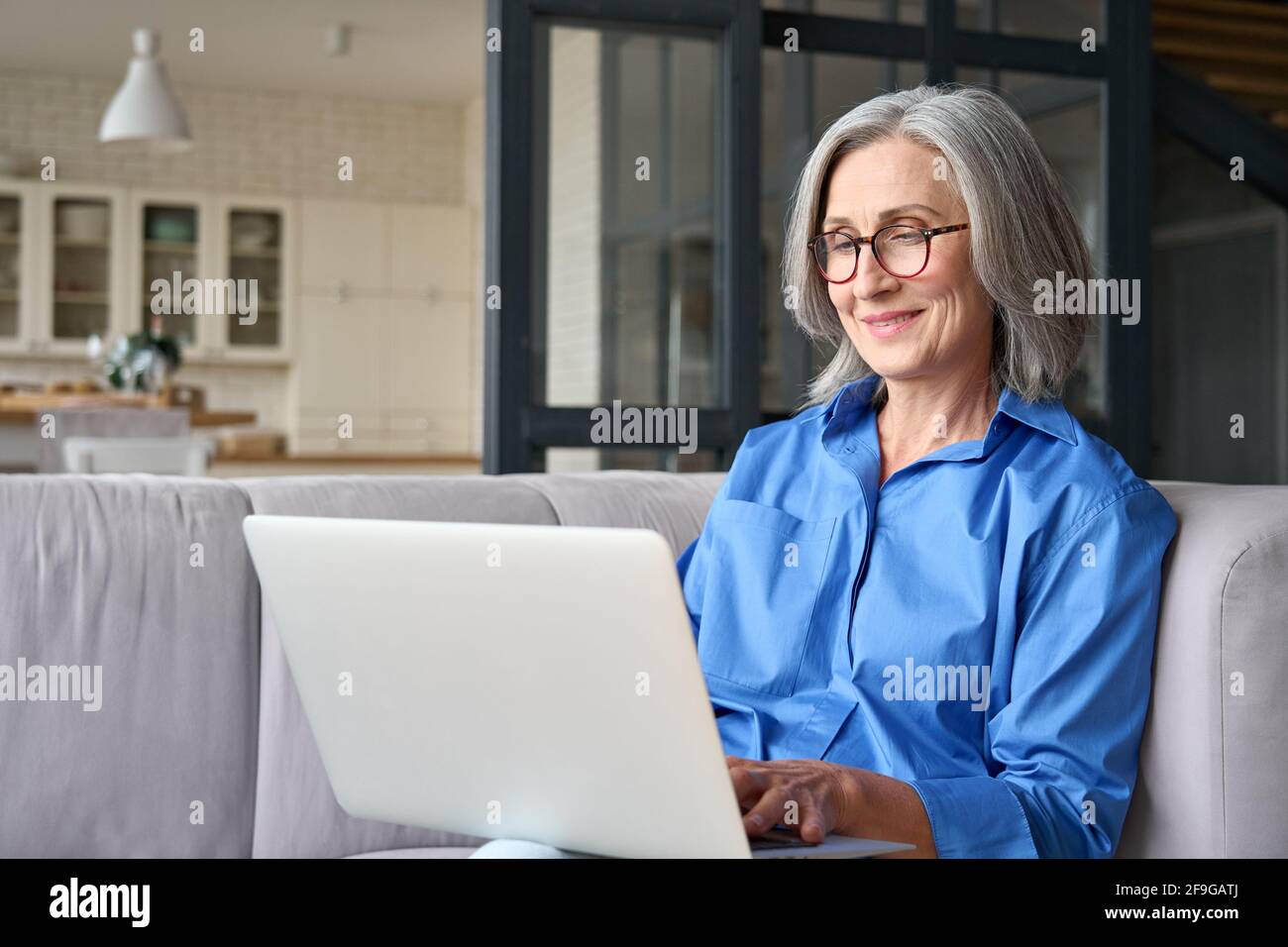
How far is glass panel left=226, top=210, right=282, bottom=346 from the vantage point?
830 cm

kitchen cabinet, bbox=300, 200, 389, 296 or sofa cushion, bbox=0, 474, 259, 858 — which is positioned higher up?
kitchen cabinet, bbox=300, 200, 389, 296

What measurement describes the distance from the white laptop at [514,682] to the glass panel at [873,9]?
2113mm

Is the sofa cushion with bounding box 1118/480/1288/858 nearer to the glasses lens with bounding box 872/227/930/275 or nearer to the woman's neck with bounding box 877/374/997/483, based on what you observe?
the woman's neck with bounding box 877/374/997/483

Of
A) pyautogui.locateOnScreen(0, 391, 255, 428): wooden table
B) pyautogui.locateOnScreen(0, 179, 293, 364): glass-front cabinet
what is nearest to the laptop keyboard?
pyautogui.locateOnScreen(0, 391, 255, 428): wooden table

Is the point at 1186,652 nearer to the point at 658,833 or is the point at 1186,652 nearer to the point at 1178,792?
the point at 1178,792

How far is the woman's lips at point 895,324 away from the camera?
1467mm

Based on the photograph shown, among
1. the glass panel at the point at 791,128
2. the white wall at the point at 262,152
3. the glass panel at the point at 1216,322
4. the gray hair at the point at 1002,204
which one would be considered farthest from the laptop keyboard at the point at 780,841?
the white wall at the point at 262,152

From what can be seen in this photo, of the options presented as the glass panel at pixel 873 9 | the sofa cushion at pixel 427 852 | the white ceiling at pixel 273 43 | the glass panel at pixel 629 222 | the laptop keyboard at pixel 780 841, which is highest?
the white ceiling at pixel 273 43

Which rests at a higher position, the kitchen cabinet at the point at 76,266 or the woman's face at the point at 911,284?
the kitchen cabinet at the point at 76,266

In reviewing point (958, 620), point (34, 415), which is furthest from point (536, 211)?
point (34, 415)

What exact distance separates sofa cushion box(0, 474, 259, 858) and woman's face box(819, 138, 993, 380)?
767 millimetres

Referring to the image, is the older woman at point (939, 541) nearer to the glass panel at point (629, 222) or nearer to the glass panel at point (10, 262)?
the glass panel at point (629, 222)
